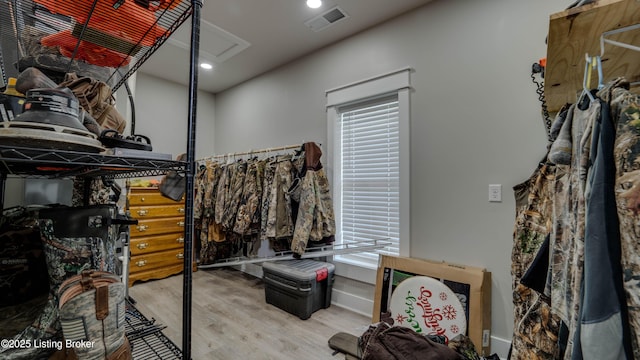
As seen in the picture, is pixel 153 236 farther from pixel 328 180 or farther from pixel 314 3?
pixel 314 3

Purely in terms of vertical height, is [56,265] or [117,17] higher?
[117,17]

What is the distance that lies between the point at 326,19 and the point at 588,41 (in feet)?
7.00

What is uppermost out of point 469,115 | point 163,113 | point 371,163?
point 163,113

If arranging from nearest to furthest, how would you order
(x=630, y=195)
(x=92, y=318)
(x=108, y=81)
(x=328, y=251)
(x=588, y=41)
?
(x=630, y=195)
(x=92, y=318)
(x=588, y=41)
(x=108, y=81)
(x=328, y=251)

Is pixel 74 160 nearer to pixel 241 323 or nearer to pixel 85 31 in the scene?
pixel 85 31

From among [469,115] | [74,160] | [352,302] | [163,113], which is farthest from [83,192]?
[163,113]

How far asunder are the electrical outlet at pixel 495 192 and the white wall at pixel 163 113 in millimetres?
3568

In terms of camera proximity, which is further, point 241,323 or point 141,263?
point 141,263

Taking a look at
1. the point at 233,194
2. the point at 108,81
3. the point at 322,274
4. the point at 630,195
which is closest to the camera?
the point at 630,195

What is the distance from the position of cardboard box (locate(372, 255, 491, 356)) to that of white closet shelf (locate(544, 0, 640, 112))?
1336mm

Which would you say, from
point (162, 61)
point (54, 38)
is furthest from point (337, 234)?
point (162, 61)

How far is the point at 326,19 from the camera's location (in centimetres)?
247

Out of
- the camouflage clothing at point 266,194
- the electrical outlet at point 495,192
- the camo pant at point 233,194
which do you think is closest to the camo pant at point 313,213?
the camouflage clothing at point 266,194

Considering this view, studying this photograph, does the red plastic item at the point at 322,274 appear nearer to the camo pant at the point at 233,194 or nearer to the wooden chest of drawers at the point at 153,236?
the camo pant at the point at 233,194
